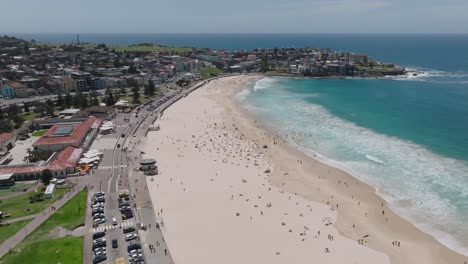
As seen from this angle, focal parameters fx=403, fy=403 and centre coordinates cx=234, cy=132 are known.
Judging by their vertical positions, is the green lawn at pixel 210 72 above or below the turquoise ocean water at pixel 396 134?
above

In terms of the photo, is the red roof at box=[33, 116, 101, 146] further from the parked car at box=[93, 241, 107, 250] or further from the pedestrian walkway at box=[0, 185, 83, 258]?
the parked car at box=[93, 241, 107, 250]

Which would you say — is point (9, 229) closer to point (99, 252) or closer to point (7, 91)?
point (99, 252)

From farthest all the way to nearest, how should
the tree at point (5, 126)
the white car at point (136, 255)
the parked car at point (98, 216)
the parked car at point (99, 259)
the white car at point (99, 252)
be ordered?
the tree at point (5, 126)
the parked car at point (98, 216)
the white car at point (99, 252)
the white car at point (136, 255)
the parked car at point (99, 259)

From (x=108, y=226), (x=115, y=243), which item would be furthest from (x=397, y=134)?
(x=115, y=243)

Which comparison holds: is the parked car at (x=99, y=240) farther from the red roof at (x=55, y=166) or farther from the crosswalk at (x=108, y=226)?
the red roof at (x=55, y=166)

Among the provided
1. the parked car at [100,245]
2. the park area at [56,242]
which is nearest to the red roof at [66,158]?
the park area at [56,242]

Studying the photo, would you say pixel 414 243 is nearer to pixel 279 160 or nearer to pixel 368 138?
pixel 279 160

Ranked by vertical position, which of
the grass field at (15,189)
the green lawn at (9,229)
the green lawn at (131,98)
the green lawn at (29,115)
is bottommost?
the green lawn at (9,229)

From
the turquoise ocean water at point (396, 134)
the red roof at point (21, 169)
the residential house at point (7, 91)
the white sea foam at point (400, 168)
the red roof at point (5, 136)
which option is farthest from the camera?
the residential house at point (7, 91)
